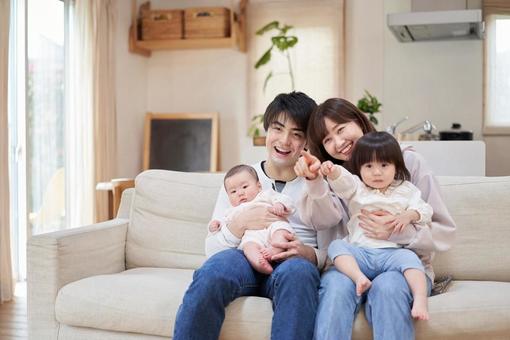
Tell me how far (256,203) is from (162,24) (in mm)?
3925

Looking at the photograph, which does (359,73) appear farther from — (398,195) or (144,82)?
(398,195)

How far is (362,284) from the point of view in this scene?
2.01m

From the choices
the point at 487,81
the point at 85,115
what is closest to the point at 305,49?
the point at 487,81

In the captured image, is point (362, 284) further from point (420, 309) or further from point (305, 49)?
point (305, 49)

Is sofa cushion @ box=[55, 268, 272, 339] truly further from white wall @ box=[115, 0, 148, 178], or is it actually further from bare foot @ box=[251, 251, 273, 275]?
white wall @ box=[115, 0, 148, 178]

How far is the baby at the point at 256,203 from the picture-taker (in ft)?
7.27

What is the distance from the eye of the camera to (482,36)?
5.56m

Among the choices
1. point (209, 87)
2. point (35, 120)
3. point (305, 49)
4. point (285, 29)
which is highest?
point (285, 29)

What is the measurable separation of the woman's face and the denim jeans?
1.57ft

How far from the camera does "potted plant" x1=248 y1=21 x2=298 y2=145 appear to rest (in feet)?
18.7

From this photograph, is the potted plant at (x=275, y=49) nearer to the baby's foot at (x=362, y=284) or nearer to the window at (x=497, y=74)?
the window at (x=497, y=74)

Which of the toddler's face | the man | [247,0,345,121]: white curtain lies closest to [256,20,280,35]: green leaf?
[247,0,345,121]: white curtain

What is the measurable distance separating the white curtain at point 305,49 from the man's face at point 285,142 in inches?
139

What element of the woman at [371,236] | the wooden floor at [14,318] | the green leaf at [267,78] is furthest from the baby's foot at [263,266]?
the green leaf at [267,78]
